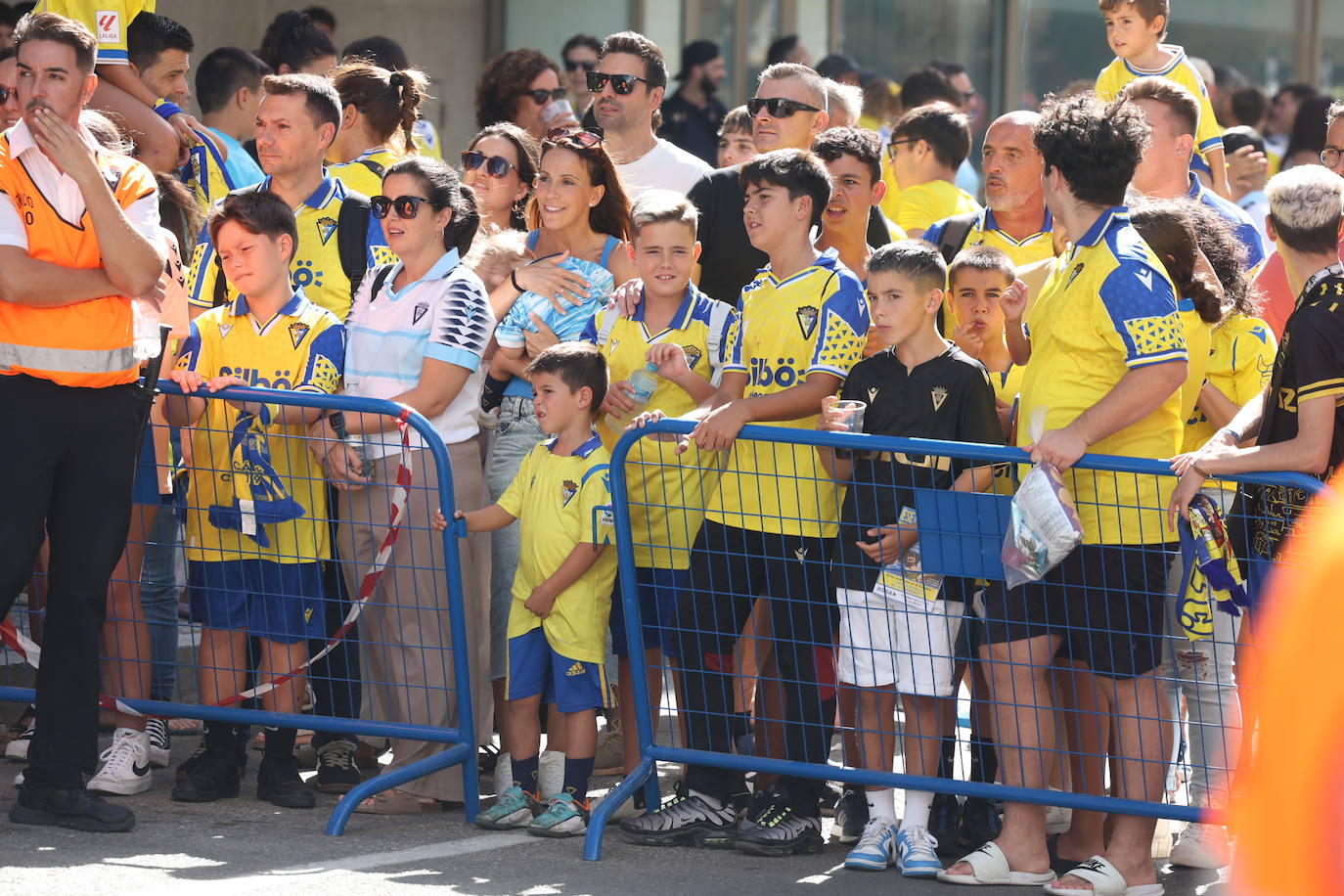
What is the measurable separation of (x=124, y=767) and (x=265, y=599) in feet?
2.44

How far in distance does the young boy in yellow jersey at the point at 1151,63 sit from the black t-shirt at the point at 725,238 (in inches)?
81.1

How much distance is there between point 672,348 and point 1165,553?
1667 millimetres

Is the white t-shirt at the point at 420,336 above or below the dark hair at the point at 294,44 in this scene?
below

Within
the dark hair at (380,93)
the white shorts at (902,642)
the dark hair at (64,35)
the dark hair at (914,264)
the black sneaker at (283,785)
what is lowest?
the black sneaker at (283,785)

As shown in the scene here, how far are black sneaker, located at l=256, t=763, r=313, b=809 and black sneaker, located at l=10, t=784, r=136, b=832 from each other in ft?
2.00

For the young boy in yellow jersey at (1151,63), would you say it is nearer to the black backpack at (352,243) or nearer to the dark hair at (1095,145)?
the dark hair at (1095,145)

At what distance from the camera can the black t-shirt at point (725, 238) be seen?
6.71 meters

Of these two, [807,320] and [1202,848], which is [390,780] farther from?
[1202,848]

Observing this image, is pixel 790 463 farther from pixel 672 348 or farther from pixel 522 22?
pixel 522 22

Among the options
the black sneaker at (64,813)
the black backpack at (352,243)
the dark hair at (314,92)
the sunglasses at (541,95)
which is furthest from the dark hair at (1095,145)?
the sunglasses at (541,95)

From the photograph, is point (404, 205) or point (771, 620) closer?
point (771, 620)

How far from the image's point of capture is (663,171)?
7.44m

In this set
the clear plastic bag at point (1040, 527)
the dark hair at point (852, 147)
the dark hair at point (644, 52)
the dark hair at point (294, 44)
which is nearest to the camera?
the clear plastic bag at point (1040, 527)

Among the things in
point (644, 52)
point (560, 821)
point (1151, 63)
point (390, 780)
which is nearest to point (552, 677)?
point (560, 821)
